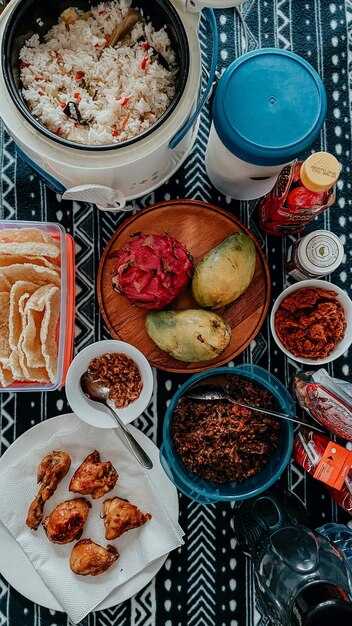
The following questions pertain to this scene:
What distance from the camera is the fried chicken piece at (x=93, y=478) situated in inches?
50.3

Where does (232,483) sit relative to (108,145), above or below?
below

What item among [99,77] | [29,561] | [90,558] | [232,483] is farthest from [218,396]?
[99,77]

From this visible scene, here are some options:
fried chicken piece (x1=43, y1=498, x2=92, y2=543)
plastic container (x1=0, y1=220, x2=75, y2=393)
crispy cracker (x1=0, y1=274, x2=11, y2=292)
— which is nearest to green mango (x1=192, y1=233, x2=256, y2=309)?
plastic container (x1=0, y1=220, x2=75, y2=393)

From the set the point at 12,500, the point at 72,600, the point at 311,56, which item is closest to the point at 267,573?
the point at 72,600

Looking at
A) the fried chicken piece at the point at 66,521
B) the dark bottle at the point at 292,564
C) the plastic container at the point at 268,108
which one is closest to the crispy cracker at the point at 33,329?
the fried chicken piece at the point at 66,521

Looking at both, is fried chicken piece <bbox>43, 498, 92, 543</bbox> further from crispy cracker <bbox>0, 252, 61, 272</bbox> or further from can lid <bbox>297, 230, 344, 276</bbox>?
can lid <bbox>297, 230, 344, 276</bbox>

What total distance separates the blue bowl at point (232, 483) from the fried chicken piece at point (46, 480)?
216 millimetres

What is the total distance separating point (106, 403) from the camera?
1255 mm

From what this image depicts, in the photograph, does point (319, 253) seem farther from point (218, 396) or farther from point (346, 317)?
point (218, 396)

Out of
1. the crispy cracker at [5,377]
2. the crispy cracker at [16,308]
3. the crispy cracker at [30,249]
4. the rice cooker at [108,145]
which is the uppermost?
the rice cooker at [108,145]

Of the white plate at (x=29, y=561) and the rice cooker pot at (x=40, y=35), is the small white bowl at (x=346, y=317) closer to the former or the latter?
the white plate at (x=29, y=561)

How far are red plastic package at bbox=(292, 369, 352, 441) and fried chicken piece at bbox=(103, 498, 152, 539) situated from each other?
1.39 ft

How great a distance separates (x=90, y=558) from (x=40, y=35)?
1020 mm

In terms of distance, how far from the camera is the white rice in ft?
3.56
